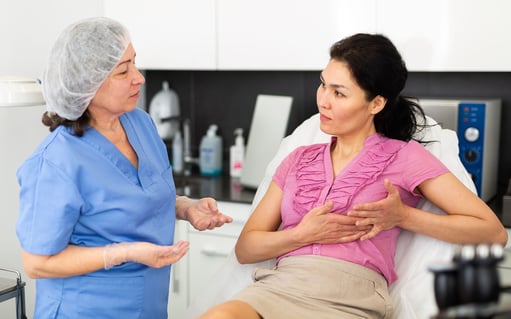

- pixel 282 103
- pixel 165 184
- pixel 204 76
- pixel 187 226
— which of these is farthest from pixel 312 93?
pixel 165 184

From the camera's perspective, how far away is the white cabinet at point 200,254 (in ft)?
8.38

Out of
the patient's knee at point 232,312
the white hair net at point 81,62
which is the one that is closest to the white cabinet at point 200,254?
the patient's knee at point 232,312

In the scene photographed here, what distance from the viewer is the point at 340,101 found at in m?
1.77

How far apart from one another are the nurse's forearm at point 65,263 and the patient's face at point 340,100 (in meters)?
0.67

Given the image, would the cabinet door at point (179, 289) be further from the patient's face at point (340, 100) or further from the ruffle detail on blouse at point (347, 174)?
the patient's face at point (340, 100)

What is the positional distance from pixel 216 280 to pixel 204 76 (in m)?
1.38

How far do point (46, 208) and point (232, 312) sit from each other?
1.54ft

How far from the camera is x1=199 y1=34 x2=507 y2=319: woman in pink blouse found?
1.66 metres

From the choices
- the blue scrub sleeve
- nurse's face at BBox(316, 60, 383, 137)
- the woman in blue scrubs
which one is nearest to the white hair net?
the woman in blue scrubs

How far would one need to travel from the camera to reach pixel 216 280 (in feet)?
6.42

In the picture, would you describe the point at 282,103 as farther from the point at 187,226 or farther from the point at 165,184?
the point at 165,184

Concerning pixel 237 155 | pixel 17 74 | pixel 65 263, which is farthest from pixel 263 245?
pixel 17 74

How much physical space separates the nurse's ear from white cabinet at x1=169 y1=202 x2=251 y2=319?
84 centimetres

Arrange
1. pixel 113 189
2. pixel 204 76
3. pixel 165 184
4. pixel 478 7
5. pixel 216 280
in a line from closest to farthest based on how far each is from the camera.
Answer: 1. pixel 113 189
2. pixel 165 184
3. pixel 216 280
4. pixel 478 7
5. pixel 204 76
